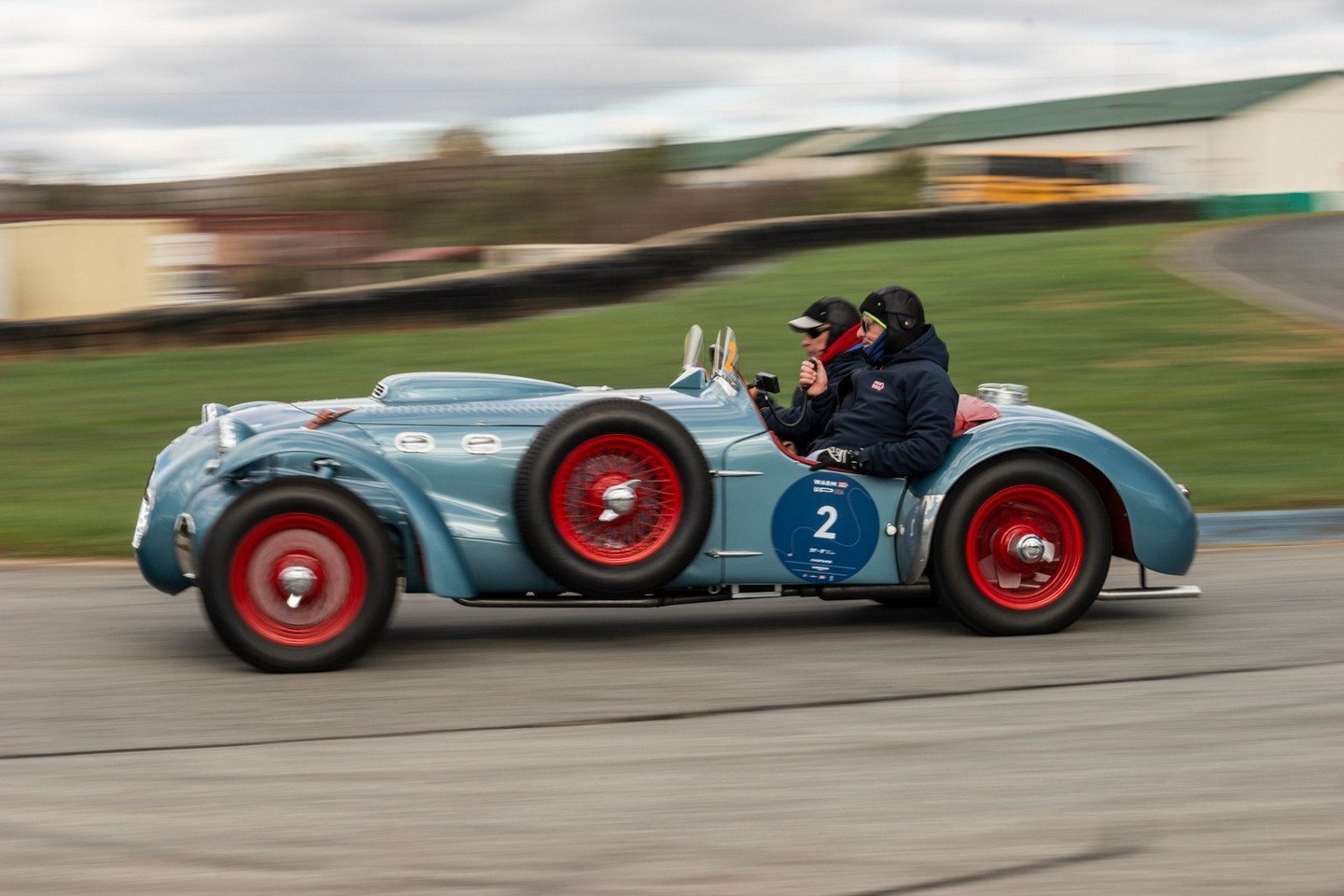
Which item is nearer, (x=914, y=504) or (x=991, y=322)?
(x=914, y=504)

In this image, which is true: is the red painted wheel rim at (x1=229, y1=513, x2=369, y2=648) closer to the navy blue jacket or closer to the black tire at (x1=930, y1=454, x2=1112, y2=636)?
the navy blue jacket

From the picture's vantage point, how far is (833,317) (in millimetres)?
6762

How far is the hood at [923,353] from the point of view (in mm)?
6535

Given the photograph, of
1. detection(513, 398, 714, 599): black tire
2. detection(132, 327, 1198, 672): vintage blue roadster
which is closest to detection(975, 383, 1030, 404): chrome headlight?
detection(132, 327, 1198, 672): vintage blue roadster

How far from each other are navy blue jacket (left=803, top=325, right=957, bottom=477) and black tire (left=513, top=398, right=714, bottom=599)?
29.6 inches

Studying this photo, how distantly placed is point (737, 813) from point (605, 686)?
4.87 ft

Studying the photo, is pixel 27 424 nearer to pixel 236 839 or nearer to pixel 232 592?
pixel 232 592

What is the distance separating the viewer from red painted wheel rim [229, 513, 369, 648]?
5609 mm

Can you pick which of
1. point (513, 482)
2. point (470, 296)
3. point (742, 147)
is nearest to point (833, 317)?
point (513, 482)

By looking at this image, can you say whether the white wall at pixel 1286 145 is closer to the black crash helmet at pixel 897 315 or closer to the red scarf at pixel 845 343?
the red scarf at pixel 845 343

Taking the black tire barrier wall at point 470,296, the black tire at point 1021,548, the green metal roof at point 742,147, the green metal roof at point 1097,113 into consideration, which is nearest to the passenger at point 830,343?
the black tire at point 1021,548

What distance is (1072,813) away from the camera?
13.7 ft

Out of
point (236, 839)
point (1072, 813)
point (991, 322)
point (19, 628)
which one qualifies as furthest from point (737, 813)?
point (991, 322)

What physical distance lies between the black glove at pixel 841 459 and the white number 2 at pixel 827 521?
17cm
